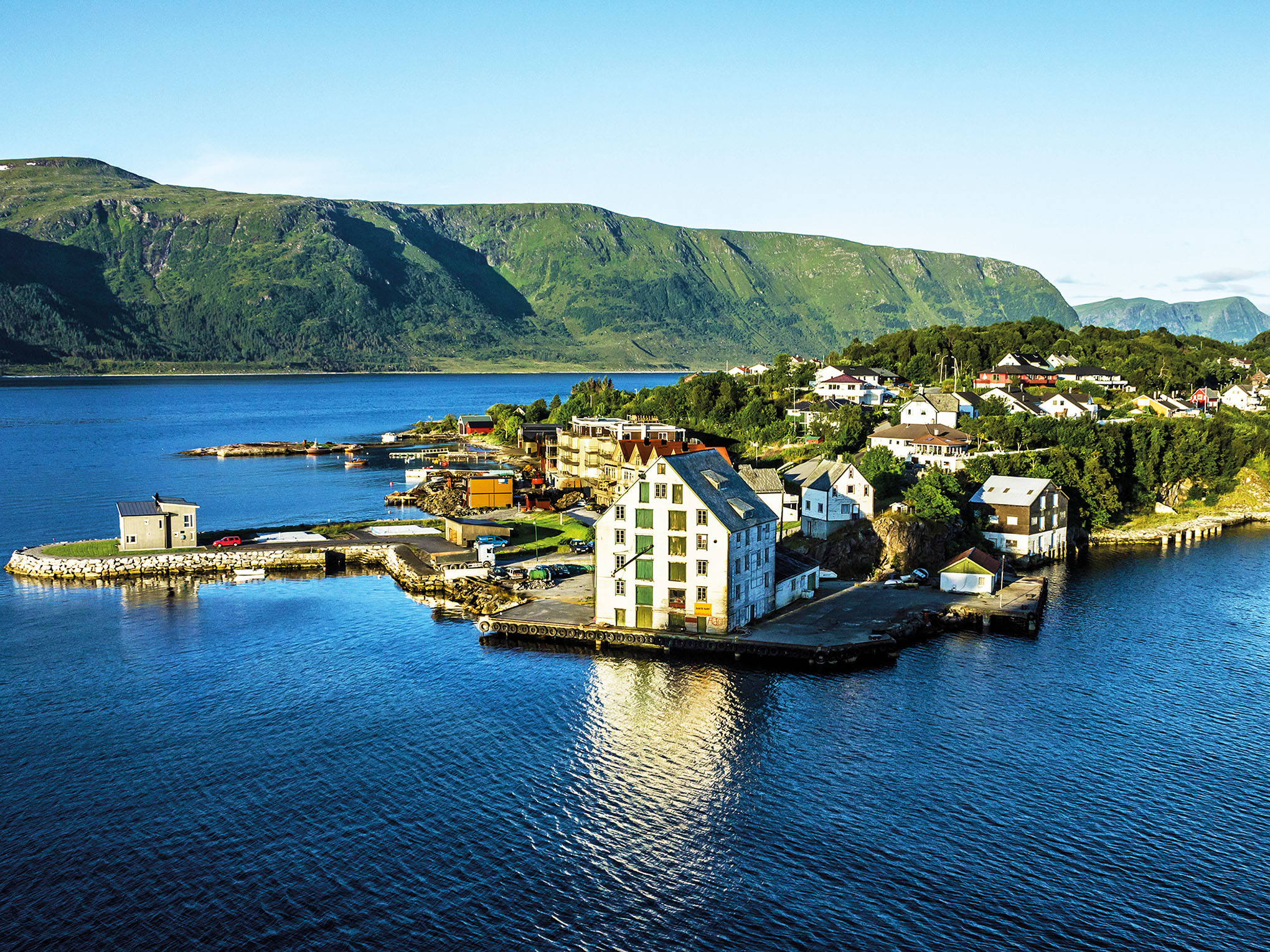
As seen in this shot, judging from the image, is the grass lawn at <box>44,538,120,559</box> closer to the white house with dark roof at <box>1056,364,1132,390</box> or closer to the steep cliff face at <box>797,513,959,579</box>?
the steep cliff face at <box>797,513,959,579</box>

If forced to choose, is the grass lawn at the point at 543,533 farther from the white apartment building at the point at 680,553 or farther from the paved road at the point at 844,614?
the paved road at the point at 844,614

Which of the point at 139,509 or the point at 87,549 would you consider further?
the point at 139,509

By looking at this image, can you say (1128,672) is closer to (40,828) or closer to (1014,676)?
(1014,676)

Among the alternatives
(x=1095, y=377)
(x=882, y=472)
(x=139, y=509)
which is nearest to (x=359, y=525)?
(x=139, y=509)

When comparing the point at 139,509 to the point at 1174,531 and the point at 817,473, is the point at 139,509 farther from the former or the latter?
the point at 1174,531

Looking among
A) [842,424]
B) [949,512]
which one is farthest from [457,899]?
[842,424]
